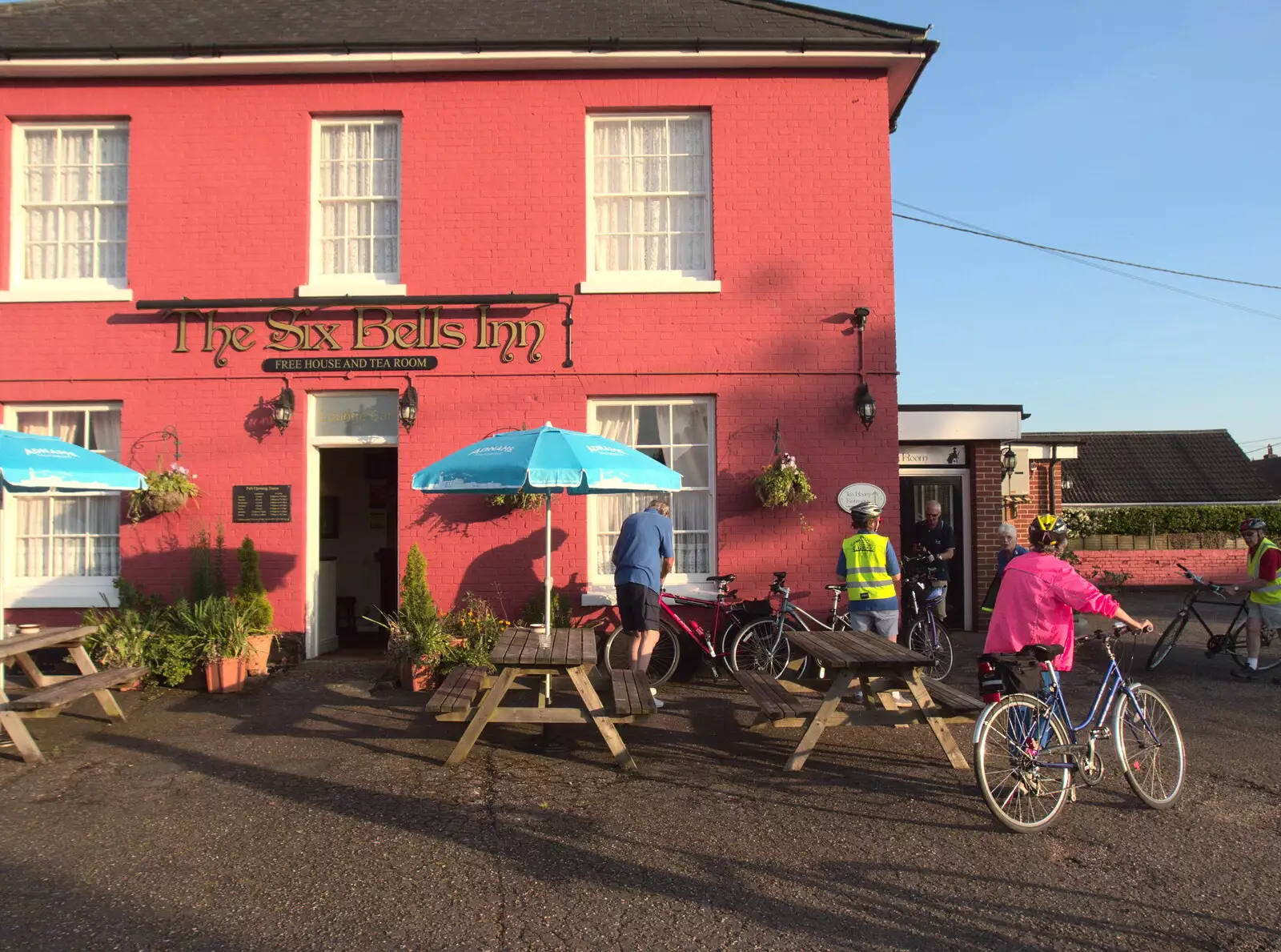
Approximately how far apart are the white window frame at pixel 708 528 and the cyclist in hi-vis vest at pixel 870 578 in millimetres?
1993

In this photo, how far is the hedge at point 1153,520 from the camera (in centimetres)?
2023

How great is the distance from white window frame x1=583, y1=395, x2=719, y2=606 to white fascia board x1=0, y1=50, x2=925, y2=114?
11.0 feet

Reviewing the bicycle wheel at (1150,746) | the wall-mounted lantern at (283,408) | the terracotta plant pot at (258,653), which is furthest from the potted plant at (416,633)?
the bicycle wheel at (1150,746)

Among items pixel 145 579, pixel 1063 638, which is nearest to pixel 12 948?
pixel 1063 638

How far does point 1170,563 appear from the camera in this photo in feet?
62.1

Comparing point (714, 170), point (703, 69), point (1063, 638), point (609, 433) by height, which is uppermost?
point (703, 69)

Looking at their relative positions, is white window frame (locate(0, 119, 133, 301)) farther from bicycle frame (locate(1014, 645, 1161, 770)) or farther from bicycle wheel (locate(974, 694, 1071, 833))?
bicycle frame (locate(1014, 645, 1161, 770))

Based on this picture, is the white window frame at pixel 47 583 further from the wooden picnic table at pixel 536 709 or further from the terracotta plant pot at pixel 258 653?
the wooden picnic table at pixel 536 709

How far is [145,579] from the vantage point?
923 cm

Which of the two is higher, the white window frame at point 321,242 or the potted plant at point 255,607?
the white window frame at point 321,242

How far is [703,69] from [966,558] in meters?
6.82

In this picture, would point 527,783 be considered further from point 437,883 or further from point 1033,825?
point 1033,825

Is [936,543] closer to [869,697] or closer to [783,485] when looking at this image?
[783,485]

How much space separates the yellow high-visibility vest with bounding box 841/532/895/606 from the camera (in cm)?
739
